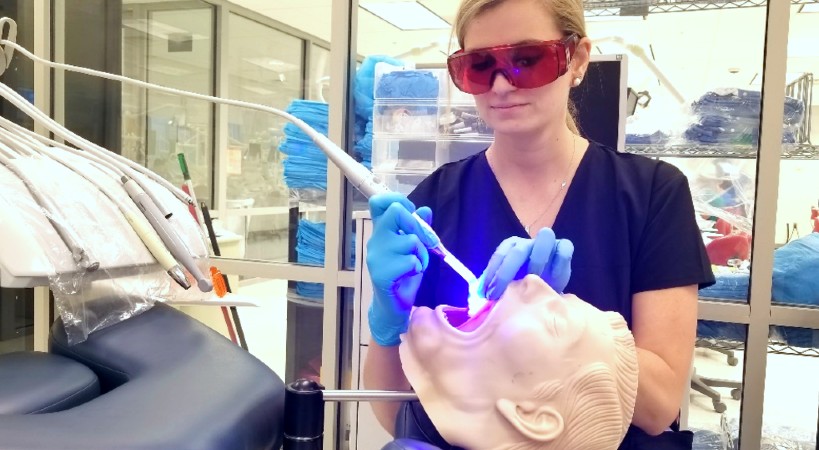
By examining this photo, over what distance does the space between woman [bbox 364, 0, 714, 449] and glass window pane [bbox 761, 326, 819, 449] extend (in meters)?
0.82

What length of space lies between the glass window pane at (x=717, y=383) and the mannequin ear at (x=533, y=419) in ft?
3.74

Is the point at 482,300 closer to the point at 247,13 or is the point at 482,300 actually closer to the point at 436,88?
the point at 436,88

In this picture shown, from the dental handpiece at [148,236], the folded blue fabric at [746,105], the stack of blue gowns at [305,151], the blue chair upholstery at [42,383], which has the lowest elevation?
the blue chair upholstery at [42,383]

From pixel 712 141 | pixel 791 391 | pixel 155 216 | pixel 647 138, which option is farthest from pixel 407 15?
pixel 155 216

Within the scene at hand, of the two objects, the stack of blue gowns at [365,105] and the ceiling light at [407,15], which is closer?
the stack of blue gowns at [365,105]

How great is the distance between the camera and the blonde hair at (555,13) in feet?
2.94

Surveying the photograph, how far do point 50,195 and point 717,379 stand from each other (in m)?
2.23

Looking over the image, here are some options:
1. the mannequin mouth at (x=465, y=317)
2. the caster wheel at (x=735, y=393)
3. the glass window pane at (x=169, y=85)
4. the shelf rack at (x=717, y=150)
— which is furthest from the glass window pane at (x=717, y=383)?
the glass window pane at (x=169, y=85)

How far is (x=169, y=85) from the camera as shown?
2.96 meters

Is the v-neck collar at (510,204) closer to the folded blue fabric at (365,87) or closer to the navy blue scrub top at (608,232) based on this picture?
the navy blue scrub top at (608,232)

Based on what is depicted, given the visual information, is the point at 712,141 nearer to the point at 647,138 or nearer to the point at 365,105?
the point at 647,138

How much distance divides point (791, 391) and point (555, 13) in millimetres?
1985

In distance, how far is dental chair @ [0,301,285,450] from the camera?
21.1 inches

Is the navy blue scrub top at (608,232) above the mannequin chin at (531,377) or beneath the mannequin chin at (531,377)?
above
